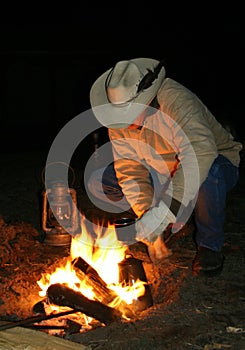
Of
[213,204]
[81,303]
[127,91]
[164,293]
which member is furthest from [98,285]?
[127,91]

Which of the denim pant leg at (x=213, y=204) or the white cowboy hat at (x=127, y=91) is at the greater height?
the white cowboy hat at (x=127, y=91)

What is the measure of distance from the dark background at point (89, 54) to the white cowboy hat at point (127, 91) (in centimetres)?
799

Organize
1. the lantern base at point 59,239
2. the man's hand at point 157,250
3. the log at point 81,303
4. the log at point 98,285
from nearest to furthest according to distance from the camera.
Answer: the log at point 81,303 → the log at point 98,285 → the man's hand at point 157,250 → the lantern base at point 59,239

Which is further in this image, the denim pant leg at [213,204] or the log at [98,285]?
the denim pant leg at [213,204]

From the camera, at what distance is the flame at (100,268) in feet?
12.6

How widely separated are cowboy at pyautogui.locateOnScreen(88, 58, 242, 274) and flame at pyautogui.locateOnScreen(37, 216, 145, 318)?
297mm

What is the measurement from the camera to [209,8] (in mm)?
19594

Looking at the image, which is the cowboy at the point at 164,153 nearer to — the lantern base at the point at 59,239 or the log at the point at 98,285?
the log at the point at 98,285

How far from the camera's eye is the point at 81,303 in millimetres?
3611

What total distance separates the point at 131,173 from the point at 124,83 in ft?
3.40

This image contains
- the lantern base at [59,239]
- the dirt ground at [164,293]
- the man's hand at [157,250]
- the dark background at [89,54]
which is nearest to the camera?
the dirt ground at [164,293]

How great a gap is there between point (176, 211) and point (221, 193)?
568 mm

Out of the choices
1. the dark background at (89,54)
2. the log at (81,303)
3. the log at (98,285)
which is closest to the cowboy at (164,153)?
the log at (98,285)

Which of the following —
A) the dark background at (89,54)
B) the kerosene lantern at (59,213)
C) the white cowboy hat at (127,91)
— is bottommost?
the dark background at (89,54)
